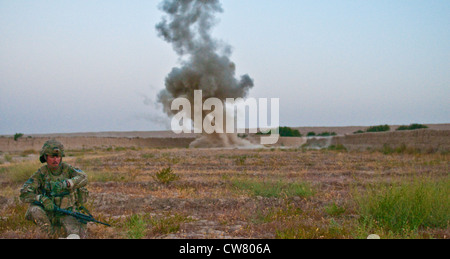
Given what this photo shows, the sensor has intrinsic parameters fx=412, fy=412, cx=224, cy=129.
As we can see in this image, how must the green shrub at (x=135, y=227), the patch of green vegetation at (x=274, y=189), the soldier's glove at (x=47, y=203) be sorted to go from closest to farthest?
the soldier's glove at (x=47, y=203), the green shrub at (x=135, y=227), the patch of green vegetation at (x=274, y=189)

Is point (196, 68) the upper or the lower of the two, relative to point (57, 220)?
upper

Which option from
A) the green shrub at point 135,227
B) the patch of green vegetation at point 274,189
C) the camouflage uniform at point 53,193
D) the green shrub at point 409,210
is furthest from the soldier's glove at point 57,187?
the patch of green vegetation at point 274,189

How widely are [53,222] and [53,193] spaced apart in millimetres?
→ 481

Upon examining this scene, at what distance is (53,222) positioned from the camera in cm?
588

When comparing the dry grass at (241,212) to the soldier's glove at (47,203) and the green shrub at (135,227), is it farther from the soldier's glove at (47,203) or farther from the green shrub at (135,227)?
the soldier's glove at (47,203)

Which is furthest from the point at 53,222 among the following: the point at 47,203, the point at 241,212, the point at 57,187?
the point at 241,212

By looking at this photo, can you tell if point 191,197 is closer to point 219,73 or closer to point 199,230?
point 199,230

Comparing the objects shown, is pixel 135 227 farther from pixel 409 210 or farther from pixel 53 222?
pixel 409 210

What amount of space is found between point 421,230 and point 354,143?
34359mm

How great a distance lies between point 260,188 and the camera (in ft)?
33.2

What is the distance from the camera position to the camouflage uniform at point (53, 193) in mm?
5645

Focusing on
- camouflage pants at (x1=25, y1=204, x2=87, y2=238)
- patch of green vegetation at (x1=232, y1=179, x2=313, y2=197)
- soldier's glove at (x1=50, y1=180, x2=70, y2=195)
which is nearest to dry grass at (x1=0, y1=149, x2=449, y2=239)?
patch of green vegetation at (x1=232, y1=179, x2=313, y2=197)

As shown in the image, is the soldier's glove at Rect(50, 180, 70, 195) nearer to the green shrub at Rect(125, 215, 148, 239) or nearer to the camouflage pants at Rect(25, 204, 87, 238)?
the camouflage pants at Rect(25, 204, 87, 238)
